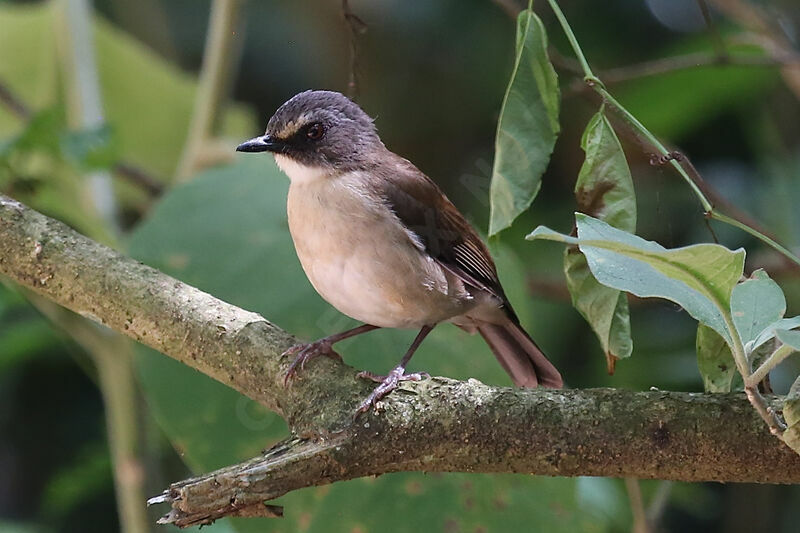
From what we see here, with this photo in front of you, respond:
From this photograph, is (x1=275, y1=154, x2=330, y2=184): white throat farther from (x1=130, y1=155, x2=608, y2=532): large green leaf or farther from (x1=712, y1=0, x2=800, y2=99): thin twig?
(x1=712, y1=0, x2=800, y2=99): thin twig

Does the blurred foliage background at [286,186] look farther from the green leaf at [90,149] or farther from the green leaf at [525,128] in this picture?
the green leaf at [525,128]

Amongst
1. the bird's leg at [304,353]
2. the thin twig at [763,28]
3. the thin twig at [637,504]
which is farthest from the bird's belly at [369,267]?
the thin twig at [763,28]

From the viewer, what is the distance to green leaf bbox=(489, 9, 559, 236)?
1407 millimetres

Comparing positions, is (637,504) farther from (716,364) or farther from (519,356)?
(716,364)

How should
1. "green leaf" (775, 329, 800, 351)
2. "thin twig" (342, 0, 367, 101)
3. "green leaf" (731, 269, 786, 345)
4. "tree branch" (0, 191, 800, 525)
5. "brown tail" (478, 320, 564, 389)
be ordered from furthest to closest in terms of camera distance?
"brown tail" (478, 320, 564, 389), "thin twig" (342, 0, 367, 101), "tree branch" (0, 191, 800, 525), "green leaf" (731, 269, 786, 345), "green leaf" (775, 329, 800, 351)

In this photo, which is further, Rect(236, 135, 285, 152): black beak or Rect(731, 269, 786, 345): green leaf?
Rect(236, 135, 285, 152): black beak

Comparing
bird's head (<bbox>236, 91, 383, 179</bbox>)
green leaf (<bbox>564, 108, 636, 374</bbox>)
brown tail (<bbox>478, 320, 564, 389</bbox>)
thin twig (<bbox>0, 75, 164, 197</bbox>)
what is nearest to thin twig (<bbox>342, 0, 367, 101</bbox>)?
bird's head (<bbox>236, 91, 383, 179</bbox>)

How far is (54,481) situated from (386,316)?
2.08 metres

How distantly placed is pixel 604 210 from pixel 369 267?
0.70m

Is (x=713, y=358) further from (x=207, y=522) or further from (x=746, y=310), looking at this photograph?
(x=207, y=522)

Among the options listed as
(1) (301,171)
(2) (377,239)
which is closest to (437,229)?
(2) (377,239)

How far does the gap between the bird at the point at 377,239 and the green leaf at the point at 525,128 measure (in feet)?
2.04

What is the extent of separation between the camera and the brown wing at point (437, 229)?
213cm

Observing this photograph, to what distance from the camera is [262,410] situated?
2160 mm
